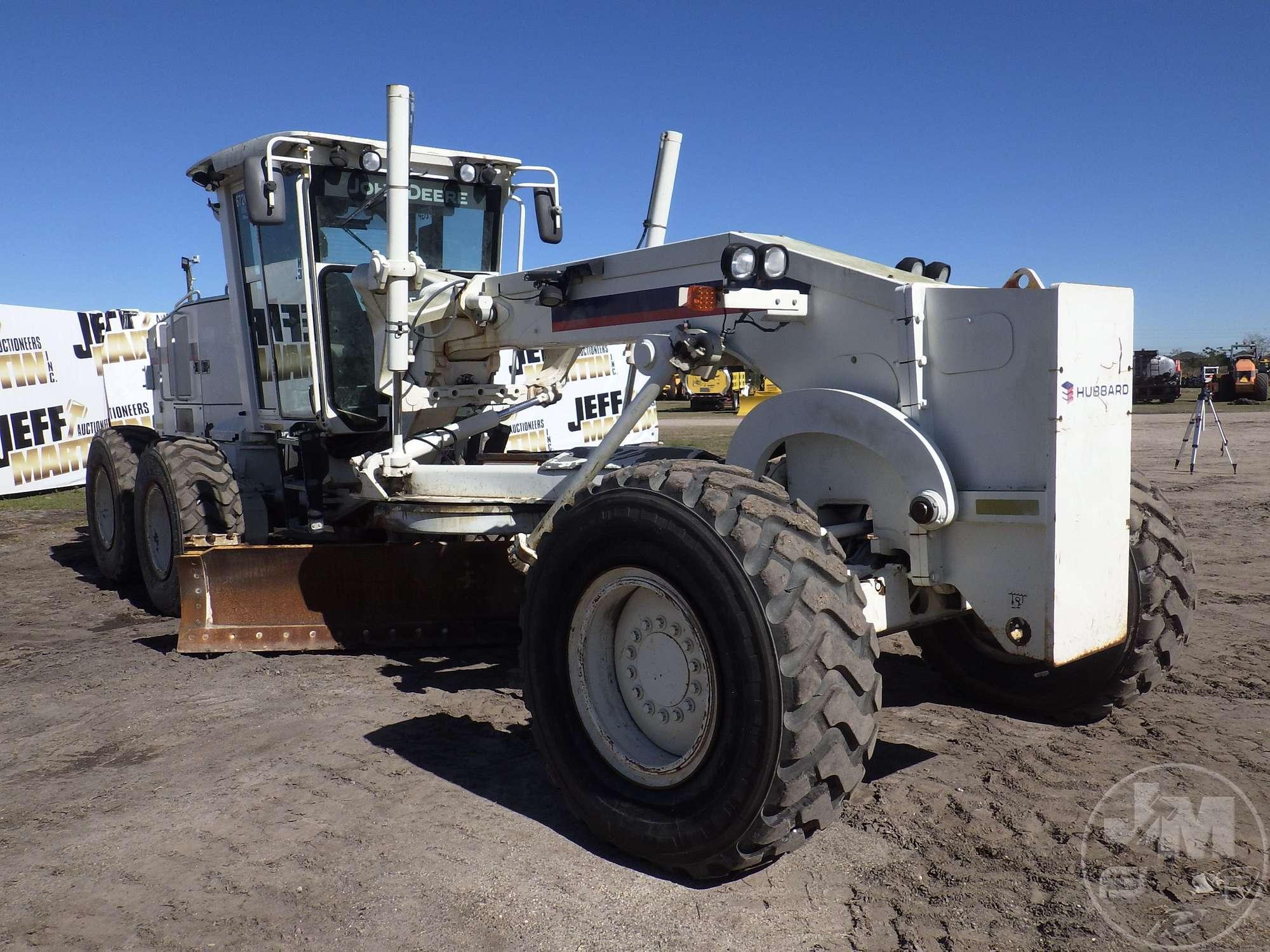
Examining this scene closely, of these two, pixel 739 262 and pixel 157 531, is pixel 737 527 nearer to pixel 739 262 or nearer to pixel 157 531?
pixel 739 262

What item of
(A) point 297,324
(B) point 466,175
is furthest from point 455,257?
(A) point 297,324

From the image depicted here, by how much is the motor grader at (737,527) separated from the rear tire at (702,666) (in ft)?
0.03

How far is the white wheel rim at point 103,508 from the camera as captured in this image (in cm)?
841

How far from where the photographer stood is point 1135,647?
4.05 metres

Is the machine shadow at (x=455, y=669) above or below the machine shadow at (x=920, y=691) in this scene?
above

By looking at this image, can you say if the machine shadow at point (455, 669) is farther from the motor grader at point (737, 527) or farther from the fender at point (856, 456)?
the fender at point (856, 456)

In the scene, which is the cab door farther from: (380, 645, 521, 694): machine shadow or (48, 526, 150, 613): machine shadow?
(48, 526, 150, 613): machine shadow

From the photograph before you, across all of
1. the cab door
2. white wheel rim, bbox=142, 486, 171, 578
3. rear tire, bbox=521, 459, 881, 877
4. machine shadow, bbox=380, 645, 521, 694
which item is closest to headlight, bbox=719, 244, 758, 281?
rear tire, bbox=521, 459, 881, 877

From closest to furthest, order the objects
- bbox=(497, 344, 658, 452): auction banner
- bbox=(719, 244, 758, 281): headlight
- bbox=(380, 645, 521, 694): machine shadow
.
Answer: bbox=(719, 244, 758, 281): headlight, bbox=(380, 645, 521, 694): machine shadow, bbox=(497, 344, 658, 452): auction banner

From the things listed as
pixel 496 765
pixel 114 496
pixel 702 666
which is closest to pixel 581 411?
pixel 114 496

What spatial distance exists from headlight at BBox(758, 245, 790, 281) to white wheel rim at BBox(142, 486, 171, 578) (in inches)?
203

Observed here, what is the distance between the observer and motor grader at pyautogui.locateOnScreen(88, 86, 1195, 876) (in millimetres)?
3062

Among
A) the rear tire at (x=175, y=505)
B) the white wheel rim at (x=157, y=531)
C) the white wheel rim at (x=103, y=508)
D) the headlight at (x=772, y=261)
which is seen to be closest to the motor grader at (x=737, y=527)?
the headlight at (x=772, y=261)

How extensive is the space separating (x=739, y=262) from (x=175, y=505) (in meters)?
4.49
